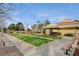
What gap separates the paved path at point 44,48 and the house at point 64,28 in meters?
0.08

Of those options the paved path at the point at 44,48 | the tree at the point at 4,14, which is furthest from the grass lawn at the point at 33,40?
the tree at the point at 4,14

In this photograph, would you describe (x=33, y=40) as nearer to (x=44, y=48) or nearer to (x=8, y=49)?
(x=44, y=48)

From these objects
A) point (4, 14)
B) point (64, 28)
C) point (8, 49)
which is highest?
point (4, 14)

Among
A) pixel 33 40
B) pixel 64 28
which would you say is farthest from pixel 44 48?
pixel 64 28

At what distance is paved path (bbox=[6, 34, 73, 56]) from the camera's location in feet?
6.27

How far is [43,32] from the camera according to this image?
6.48ft

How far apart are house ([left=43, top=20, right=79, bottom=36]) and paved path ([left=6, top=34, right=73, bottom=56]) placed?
8 centimetres

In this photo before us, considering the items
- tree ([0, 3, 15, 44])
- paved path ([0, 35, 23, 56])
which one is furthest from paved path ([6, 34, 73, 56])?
tree ([0, 3, 15, 44])

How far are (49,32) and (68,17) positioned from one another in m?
0.25

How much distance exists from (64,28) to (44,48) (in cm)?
30

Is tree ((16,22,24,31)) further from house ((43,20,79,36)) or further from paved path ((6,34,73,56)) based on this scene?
house ((43,20,79,36))

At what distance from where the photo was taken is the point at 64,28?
6.45ft

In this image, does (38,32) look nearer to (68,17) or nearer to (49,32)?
(49,32)

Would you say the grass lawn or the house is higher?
the house
